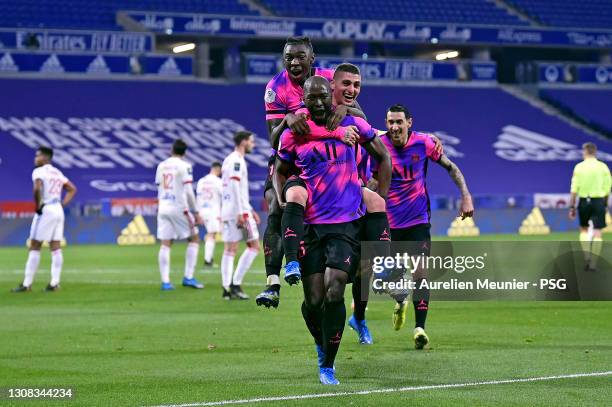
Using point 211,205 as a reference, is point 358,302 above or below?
above

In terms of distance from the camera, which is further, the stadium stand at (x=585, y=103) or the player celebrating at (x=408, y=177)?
the stadium stand at (x=585, y=103)

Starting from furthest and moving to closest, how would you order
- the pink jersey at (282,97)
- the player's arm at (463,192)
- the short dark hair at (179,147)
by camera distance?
the short dark hair at (179,147) → the player's arm at (463,192) → the pink jersey at (282,97)

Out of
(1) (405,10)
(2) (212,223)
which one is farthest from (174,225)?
(1) (405,10)

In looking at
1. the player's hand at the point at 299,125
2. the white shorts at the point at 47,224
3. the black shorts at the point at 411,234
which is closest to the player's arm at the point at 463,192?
the black shorts at the point at 411,234

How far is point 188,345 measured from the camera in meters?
12.4

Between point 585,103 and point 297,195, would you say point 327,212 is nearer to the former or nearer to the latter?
point 297,195

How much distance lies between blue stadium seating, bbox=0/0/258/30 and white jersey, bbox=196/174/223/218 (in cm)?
2136

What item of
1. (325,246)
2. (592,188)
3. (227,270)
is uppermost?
(325,246)

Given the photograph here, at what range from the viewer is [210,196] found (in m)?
26.5

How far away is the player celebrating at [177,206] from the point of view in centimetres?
2080

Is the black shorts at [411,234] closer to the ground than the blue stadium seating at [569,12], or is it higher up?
closer to the ground

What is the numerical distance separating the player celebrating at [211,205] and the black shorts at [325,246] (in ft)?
53.2

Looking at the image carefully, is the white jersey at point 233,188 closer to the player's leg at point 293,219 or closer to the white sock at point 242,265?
the white sock at point 242,265

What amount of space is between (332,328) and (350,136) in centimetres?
143
